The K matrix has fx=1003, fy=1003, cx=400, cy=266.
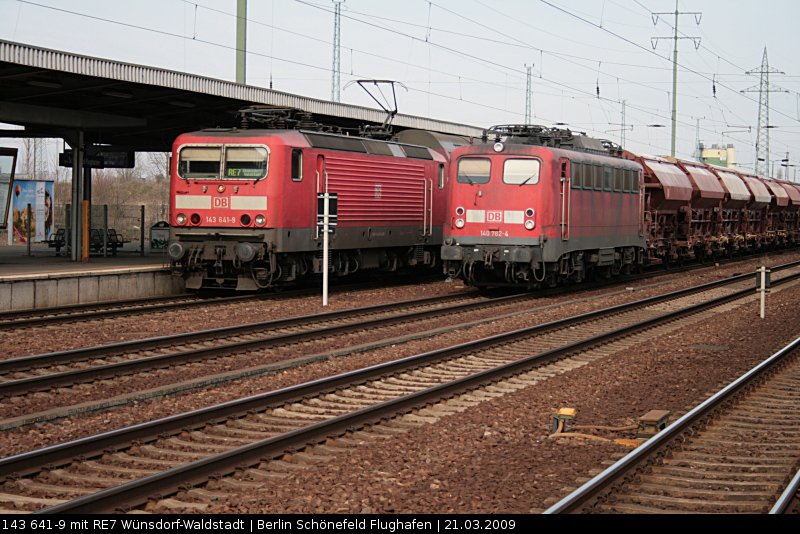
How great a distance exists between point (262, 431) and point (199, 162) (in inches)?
464

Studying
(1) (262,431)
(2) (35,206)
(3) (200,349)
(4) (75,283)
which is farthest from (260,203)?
(2) (35,206)

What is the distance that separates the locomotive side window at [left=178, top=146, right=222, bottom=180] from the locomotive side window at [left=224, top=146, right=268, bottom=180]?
0.23 metres

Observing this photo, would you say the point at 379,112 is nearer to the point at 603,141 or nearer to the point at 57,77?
the point at 603,141

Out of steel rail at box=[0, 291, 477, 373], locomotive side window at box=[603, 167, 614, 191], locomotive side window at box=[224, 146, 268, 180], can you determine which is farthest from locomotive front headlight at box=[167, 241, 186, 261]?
locomotive side window at box=[603, 167, 614, 191]

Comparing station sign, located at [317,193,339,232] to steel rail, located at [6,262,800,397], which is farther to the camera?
station sign, located at [317,193,339,232]

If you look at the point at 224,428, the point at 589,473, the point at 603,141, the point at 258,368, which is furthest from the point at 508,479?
the point at 603,141

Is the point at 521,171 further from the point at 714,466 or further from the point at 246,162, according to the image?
the point at 714,466

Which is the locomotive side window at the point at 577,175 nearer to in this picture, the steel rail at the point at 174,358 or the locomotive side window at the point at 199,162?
the steel rail at the point at 174,358

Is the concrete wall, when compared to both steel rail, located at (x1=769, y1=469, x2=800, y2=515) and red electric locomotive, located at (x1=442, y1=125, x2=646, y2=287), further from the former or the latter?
steel rail, located at (x1=769, y1=469, x2=800, y2=515)

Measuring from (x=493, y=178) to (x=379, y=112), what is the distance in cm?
710

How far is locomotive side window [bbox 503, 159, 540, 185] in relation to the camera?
2081cm

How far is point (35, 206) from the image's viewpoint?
3184cm

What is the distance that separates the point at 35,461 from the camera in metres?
7.55

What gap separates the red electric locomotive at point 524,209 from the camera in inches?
819
